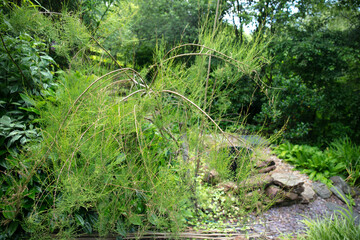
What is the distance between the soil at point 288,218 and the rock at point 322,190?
67 mm

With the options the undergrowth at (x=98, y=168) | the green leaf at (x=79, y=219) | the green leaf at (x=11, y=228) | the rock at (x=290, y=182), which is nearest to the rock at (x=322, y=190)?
the rock at (x=290, y=182)

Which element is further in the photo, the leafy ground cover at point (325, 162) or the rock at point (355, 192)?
the leafy ground cover at point (325, 162)

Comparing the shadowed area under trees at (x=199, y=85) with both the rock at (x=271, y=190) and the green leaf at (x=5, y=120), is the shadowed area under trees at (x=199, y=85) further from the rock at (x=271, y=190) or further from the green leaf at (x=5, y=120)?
the rock at (x=271, y=190)

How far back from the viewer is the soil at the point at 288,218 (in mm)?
2721

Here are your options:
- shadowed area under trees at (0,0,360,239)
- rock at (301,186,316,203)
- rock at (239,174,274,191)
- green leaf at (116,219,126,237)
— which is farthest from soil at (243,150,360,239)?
green leaf at (116,219,126,237)

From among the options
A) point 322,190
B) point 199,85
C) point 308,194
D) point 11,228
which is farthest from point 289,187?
point 11,228

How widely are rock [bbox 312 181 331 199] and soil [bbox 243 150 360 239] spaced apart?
0.22 feet

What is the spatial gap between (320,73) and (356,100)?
971 millimetres

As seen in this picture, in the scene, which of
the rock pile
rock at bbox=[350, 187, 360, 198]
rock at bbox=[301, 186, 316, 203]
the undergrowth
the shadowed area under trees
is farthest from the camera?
rock at bbox=[350, 187, 360, 198]

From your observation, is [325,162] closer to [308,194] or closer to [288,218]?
[308,194]

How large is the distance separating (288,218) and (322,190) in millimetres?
1140

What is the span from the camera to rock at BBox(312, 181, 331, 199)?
383cm

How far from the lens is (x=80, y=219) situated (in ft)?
5.89

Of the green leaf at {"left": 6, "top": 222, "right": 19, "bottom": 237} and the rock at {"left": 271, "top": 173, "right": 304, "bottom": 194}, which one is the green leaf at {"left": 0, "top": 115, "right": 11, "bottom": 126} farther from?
the rock at {"left": 271, "top": 173, "right": 304, "bottom": 194}
